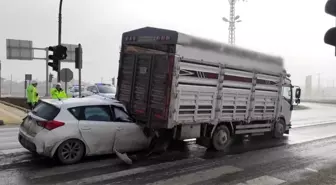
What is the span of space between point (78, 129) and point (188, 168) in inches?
93.9

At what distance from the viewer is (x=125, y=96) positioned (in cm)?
935

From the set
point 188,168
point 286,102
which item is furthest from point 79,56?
point 188,168

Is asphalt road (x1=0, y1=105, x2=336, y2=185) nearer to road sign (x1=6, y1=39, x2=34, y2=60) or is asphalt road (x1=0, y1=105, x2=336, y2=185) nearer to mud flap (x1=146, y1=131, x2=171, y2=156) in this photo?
mud flap (x1=146, y1=131, x2=171, y2=156)

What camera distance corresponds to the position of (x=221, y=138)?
936 cm

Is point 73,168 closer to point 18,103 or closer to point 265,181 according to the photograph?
point 265,181

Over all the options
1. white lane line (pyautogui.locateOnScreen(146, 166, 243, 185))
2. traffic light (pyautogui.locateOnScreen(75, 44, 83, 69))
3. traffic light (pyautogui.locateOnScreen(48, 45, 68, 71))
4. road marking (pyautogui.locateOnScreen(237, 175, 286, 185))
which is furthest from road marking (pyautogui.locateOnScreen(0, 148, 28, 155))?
traffic light (pyautogui.locateOnScreen(48, 45, 68, 71))

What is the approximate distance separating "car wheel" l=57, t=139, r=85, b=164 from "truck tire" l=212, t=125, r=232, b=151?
139 inches

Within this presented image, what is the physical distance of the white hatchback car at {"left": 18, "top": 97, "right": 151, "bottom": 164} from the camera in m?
6.95

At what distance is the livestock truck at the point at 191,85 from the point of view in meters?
8.05

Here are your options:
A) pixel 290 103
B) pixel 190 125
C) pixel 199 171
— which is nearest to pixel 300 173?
pixel 199 171

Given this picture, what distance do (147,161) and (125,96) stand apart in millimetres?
2260

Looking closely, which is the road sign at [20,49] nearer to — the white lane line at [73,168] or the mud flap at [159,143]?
the mud flap at [159,143]

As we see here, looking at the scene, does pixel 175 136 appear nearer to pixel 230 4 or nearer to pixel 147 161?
pixel 147 161

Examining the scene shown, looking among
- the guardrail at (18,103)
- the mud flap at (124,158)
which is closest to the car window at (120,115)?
the mud flap at (124,158)
